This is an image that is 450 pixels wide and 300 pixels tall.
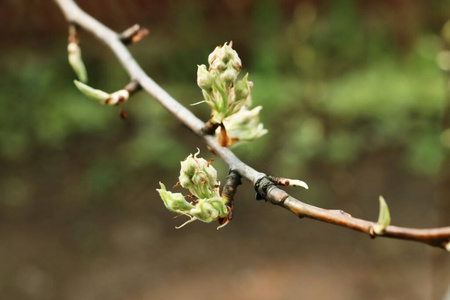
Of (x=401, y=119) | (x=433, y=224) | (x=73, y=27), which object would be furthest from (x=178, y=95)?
(x=73, y=27)

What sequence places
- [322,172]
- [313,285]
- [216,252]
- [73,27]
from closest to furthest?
[73,27], [313,285], [216,252], [322,172]

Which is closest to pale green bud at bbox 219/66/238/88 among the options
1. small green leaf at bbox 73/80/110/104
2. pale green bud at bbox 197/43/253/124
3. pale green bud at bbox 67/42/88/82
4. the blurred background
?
pale green bud at bbox 197/43/253/124

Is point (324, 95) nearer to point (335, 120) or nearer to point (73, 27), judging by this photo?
point (335, 120)

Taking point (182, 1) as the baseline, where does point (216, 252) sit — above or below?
below

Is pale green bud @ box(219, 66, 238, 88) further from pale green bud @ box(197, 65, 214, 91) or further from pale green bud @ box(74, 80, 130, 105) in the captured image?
pale green bud @ box(74, 80, 130, 105)

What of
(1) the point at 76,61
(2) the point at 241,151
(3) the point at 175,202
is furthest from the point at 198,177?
(2) the point at 241,151

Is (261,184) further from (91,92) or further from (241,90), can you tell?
(91,92)
